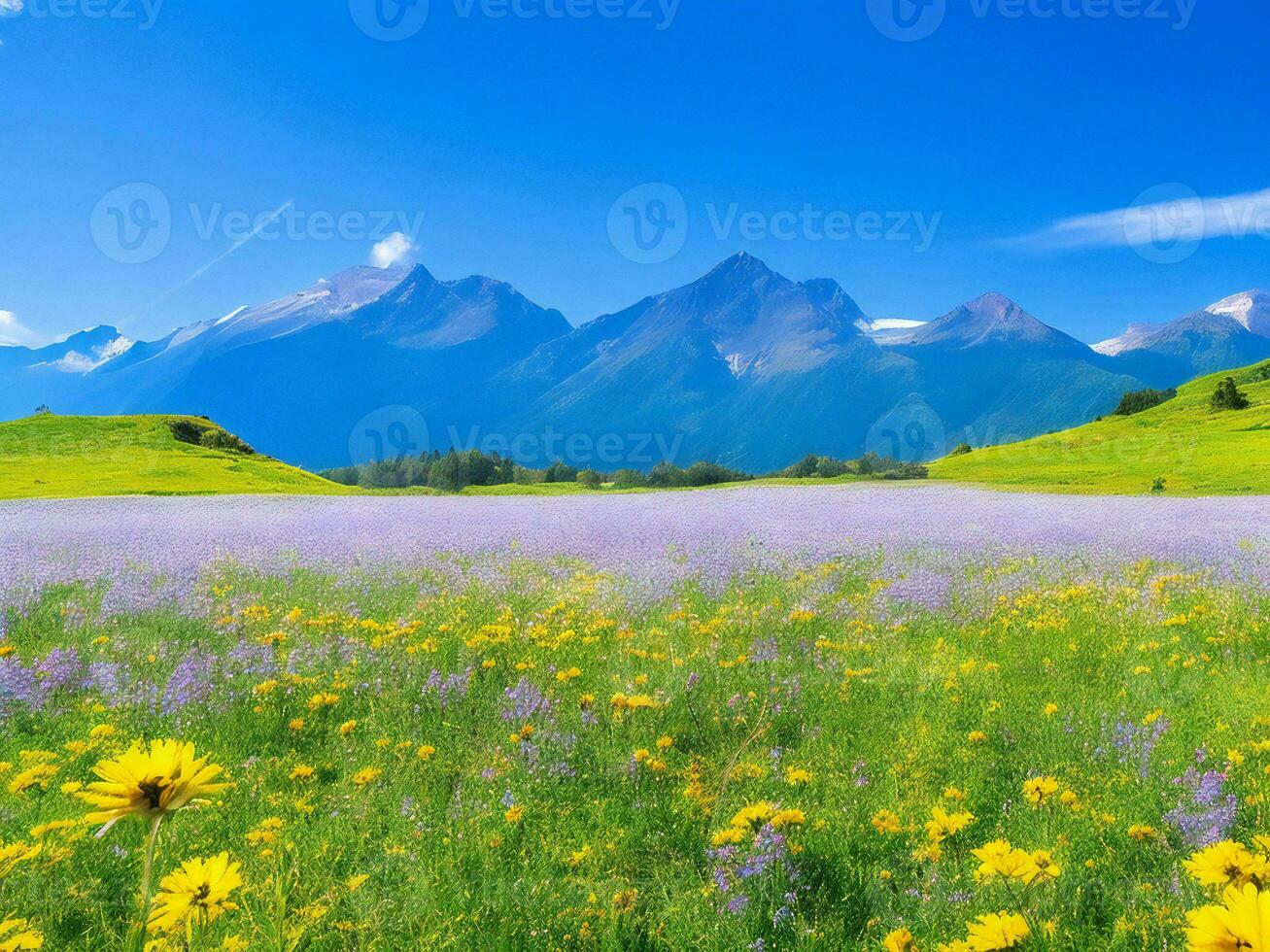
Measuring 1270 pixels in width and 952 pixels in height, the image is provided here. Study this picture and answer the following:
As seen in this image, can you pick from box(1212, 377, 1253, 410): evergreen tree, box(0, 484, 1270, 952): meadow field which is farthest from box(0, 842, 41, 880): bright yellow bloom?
box(1212, 377, 1253, 410): evergreen tree

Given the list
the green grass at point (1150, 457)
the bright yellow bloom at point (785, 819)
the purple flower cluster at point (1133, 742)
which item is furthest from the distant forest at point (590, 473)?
the bright yellow bloom at point (785, 819)

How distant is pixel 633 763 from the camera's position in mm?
4484

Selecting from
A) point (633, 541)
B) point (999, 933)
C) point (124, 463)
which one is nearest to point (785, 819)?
point (999, 933)

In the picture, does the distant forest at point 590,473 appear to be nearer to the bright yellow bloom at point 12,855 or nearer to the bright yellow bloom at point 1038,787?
the bright yellow bloom at point 1038,787

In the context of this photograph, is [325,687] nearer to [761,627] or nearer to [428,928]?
[428,928]

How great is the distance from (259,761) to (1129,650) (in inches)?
299

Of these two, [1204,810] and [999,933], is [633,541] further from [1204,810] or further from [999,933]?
[999,933]

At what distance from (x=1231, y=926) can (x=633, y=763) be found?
11.0 feet

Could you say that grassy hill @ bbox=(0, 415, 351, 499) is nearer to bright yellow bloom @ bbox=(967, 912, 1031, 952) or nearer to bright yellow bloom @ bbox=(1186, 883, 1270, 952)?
bright yellow bloom @ bbox=(967, 912, 1031, 952)

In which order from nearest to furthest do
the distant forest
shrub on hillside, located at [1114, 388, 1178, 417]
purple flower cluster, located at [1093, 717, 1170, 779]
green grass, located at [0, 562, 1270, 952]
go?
1. green grass, located at [0, 562, 1270, 952]
2. purple flower cluster, located at [1093, 717, 1170, 779]
3. the distant forest
4. shrub on hillside, located at [1114, 388, 1178, 417]

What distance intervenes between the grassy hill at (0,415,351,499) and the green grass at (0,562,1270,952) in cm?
4051

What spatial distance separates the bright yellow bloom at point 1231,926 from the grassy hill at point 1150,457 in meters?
40.9

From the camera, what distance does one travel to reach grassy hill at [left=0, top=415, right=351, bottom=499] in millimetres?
44188

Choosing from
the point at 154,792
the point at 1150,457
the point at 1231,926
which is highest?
the point at 154,792
